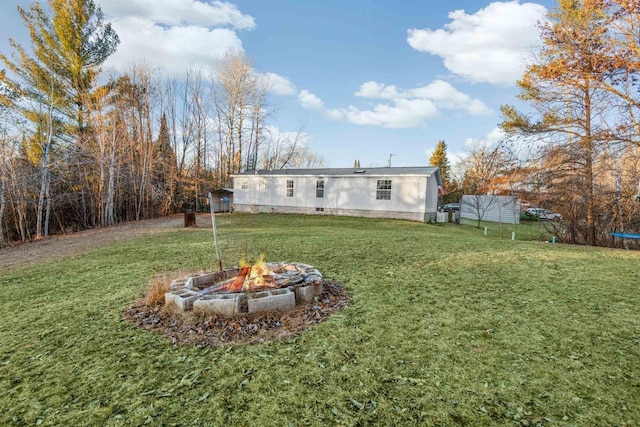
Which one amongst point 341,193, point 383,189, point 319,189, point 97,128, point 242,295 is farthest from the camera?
point 319,189

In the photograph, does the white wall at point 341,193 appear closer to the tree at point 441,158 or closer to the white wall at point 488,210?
the white wall at point 488,210

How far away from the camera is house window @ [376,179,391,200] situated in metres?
16.3

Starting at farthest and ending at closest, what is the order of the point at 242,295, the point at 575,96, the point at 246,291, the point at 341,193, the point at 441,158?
1. the point at 441,158
2. the point at 341,193
3. the point at 575,96
4. the point at 246,291
5. the point at 242,295

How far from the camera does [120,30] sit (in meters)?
16.7

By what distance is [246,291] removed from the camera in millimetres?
3514

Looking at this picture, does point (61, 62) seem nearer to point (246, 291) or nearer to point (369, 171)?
point (369, 171)

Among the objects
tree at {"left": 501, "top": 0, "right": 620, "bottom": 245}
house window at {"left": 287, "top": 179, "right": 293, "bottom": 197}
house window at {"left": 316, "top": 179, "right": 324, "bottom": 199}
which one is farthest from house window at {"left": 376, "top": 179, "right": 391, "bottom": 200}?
tree at {"left": 501, "top": 0, "right": 620, "bottom": 245}

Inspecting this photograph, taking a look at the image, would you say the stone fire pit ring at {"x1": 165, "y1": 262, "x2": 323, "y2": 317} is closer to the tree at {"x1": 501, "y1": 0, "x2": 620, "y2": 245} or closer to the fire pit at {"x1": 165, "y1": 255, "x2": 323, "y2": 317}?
the fire pit at {"x1": 165, "y1": 255, "x2": 323, "y2": 317}

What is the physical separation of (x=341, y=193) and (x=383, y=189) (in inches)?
100

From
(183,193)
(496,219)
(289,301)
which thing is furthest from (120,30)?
(496,219)

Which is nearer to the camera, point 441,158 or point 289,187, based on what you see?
point 289,187

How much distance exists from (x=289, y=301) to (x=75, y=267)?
547cm

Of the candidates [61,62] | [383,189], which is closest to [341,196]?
[383,189]

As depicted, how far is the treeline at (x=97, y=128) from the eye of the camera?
11.9 meters
